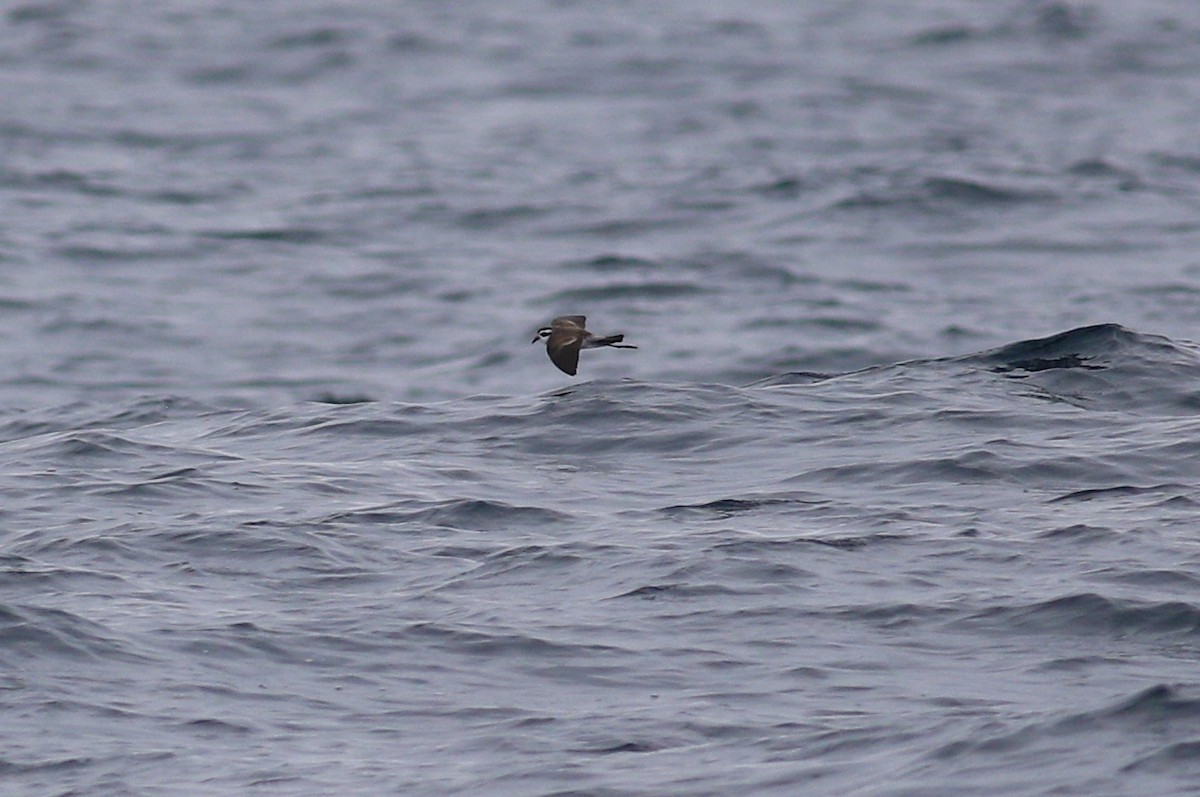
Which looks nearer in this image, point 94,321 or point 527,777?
point 527,777

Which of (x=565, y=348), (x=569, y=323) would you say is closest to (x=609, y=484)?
(x=565, y=348)

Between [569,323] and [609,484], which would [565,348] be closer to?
[569,323]

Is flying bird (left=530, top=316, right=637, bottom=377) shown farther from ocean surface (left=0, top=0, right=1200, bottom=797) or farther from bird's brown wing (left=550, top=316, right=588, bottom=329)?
ocean surface (left=0, top=0, right=1200, bottom=797)

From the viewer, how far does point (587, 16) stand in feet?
158

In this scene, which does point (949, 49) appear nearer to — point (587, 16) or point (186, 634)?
point (587, 16)

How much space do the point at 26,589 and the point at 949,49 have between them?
36.0 meters

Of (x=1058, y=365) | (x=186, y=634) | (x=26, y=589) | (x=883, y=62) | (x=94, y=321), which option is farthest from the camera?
(x=883, y=62)

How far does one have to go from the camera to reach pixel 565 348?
1334 cm

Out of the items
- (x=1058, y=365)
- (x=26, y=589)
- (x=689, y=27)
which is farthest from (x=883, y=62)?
(x=26, y=589)

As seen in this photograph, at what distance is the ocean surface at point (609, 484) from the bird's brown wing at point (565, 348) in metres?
0.37

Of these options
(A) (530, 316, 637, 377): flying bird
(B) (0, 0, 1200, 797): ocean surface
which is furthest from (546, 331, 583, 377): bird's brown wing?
(B) (0, 0, 1200, 797): ocean surface

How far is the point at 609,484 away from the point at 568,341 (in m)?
1.90

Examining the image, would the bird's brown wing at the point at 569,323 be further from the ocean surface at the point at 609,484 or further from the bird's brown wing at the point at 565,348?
the ocean surface at the point at 609,484

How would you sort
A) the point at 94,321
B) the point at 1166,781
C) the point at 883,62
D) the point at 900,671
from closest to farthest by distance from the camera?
the point at 1166,781 → the point at 900,671 → the point at 94,321 → the point at 883,62
